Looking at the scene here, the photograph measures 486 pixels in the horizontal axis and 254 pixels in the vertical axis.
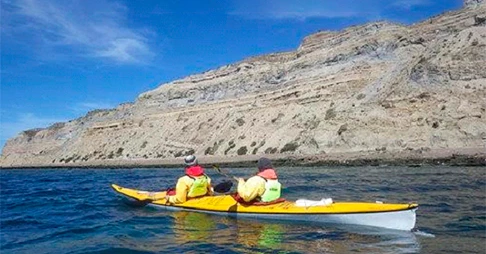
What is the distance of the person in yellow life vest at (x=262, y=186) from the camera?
38.8 ft

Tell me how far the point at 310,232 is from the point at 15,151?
114813mm

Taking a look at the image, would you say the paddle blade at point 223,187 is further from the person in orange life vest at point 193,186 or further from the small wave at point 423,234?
the small wave at point 423,234

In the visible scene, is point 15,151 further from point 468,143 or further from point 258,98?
point 468,143

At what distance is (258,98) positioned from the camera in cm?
6488

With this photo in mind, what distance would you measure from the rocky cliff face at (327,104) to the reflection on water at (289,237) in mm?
26416

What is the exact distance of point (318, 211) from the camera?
36.8ft

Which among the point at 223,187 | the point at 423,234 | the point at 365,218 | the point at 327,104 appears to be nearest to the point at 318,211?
the point at 365,218

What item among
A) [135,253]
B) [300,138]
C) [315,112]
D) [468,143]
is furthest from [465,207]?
[315,112]

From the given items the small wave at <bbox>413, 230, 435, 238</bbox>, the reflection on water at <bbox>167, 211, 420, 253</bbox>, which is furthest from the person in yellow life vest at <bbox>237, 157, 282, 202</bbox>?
the small wave at <bbox>413, 230, 435, 238</bbox>

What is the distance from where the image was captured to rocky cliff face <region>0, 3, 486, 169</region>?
39.6 m

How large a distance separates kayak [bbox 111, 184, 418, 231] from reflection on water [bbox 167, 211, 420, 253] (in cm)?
17

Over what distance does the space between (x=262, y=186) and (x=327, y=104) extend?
40.8 m

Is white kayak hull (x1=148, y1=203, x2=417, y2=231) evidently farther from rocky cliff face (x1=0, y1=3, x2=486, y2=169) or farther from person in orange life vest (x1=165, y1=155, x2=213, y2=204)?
rocky cliff face (x1=0, y1=3, x2=486, y2=169)

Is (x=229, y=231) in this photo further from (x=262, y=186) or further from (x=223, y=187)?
(x=223, y=187)
